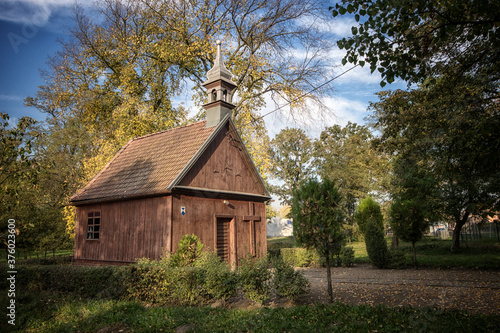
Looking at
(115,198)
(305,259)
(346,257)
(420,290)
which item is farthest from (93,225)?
(420,290)

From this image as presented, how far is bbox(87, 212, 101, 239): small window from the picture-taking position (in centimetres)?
1528

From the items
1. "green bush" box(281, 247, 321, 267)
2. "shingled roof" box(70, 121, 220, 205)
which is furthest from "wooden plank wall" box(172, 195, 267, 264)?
"green bush" box(281, 247, 321, 267)

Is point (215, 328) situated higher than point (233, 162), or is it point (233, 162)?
point (233, 162)

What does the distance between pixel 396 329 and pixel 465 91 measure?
7.21 m

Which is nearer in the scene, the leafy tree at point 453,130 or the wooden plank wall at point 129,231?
the leafy tree at point 453,130

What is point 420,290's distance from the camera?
1041 centimetres

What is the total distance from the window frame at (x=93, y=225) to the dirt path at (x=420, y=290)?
32.6 ft

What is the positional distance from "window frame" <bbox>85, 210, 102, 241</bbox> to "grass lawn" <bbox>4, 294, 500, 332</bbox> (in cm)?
591

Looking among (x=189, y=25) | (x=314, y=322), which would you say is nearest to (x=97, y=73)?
(x=189, y=25)

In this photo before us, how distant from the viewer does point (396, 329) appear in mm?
5680

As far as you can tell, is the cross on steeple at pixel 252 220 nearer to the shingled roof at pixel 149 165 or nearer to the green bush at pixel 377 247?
the shingled roof at pixel 149 165

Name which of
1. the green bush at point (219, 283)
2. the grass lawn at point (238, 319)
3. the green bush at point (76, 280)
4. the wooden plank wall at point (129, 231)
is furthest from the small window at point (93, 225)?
the green bush at point (219, 283)

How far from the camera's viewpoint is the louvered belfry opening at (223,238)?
1474 centimetres

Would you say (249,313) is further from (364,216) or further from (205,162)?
(364,216)
